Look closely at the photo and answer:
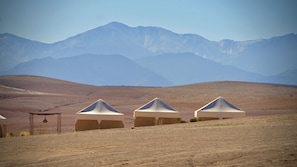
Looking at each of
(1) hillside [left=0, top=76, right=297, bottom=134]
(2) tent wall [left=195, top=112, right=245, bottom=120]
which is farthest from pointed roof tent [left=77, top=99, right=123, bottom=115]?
(1) hillside [left=0, top=76, right=297, bottom=134]

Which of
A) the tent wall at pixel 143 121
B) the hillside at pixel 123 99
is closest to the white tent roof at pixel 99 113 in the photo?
the tent wall at pixel 143 121

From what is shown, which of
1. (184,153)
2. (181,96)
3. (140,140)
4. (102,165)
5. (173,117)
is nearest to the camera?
(102,165)

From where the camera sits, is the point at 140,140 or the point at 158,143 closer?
the point at 158,143

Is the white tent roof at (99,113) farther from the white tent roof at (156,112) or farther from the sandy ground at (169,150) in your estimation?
the sandy ground at (169,150)

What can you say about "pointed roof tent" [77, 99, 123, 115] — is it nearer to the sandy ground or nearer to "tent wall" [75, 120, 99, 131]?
"tent wall" [75, 120, 99, 131]

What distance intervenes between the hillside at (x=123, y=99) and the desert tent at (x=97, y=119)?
10.5 meters

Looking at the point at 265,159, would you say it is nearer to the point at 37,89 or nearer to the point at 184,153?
the point at 184,153

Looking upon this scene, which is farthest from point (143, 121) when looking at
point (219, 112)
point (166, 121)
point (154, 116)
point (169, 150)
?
point (169, 150)

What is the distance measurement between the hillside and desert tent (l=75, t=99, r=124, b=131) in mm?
10509

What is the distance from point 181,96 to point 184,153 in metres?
72.8

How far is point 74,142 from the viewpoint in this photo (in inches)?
805

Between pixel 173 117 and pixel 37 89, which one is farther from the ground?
pixel 37 89

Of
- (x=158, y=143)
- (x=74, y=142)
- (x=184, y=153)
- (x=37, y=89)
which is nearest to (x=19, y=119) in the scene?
(x=74, y=142)

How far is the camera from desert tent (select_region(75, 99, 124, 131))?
31.6 m
